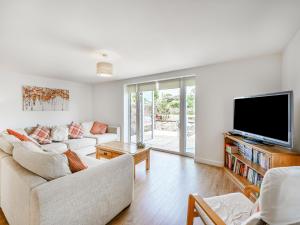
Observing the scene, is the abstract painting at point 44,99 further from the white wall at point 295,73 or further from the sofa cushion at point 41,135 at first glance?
the white wall at point 295,73

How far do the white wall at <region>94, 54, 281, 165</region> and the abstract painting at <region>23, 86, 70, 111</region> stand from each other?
338cm

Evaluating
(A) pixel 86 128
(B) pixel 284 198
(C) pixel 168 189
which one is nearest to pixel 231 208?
(B) pixel 284 198

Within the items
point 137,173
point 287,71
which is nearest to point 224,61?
point 287,71

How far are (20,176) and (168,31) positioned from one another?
7.07ft

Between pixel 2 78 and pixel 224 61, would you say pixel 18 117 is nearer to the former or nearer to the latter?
pixel 2 78

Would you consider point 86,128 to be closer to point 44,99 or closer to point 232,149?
point 44,99

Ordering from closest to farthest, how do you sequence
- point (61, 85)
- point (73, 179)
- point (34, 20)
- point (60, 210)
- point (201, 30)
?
point (60, 210)
point (73, 179)
point (34, 20)
point (201, 30)
point (61, 85)

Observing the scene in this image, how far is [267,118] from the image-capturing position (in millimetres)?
2049

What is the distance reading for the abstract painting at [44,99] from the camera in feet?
13.1

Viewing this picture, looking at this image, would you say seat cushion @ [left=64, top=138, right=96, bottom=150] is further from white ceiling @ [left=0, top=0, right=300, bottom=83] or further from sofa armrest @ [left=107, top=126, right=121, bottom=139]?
white ceiling @ [left=0, top=0, right=300, bottom=83]

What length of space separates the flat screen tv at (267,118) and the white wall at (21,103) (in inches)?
188

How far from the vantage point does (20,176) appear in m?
1.27

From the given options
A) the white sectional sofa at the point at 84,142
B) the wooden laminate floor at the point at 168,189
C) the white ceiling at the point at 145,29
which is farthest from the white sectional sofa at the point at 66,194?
the white sectional sofa at the point at 84,142

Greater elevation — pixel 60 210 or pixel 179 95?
pixel 179 95
